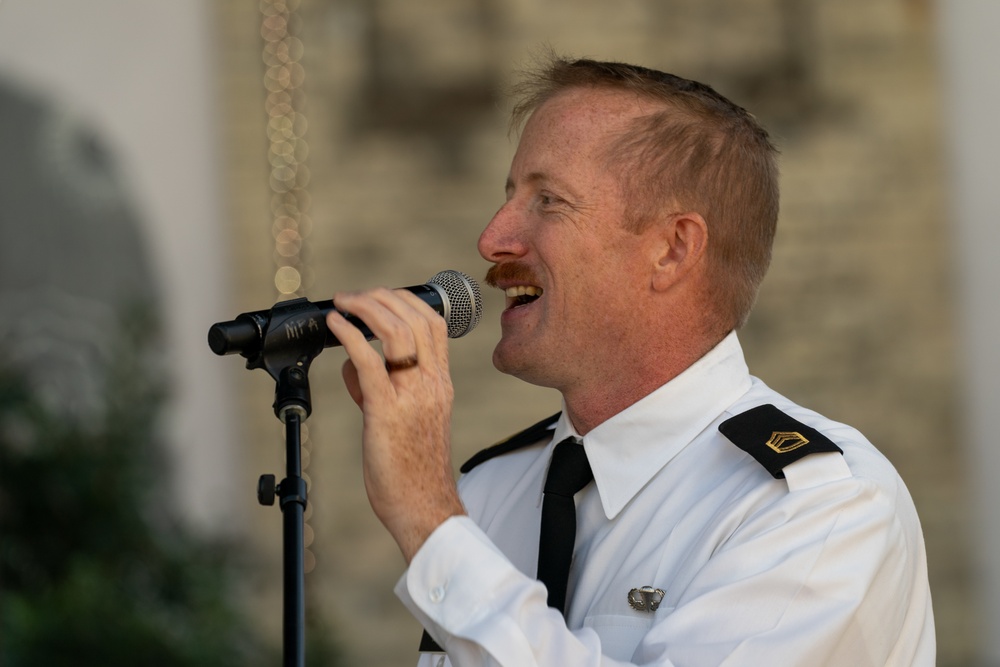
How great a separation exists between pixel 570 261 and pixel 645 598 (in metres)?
0.63

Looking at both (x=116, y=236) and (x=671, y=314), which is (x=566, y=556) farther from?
(x=116, y=236)

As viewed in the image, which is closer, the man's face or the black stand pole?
the black stand pole

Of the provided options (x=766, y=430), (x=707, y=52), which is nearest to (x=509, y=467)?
(x=766, y=430)

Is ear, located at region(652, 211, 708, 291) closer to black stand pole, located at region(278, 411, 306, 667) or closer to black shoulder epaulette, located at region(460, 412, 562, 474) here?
black shoulder epaulette, located at region(460, 412, 562, 474)

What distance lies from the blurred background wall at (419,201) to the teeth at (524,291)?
2514 mm

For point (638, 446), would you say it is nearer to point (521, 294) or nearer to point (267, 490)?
point (521, 294)

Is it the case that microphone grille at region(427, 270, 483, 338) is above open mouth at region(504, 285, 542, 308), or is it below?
below

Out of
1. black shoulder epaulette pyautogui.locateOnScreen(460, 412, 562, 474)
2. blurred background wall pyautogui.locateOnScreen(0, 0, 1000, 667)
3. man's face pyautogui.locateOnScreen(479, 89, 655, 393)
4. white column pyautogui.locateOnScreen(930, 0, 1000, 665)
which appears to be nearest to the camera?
man's face pyautogui.locateOnScreen(479, 89, 655, 393)

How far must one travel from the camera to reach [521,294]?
245cm

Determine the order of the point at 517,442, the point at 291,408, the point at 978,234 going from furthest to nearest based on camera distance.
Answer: the point at 978,234, the point at 517,442, the point at 291,408

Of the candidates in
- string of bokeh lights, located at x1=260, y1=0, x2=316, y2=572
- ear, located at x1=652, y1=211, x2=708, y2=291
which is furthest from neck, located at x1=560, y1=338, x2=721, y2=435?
string of bokeh lights, located at x1=260, y1=0, x2=316, y2=572

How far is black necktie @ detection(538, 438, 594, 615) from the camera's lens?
2.19m

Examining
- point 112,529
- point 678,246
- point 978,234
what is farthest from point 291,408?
point 978,234

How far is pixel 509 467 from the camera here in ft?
8.65
